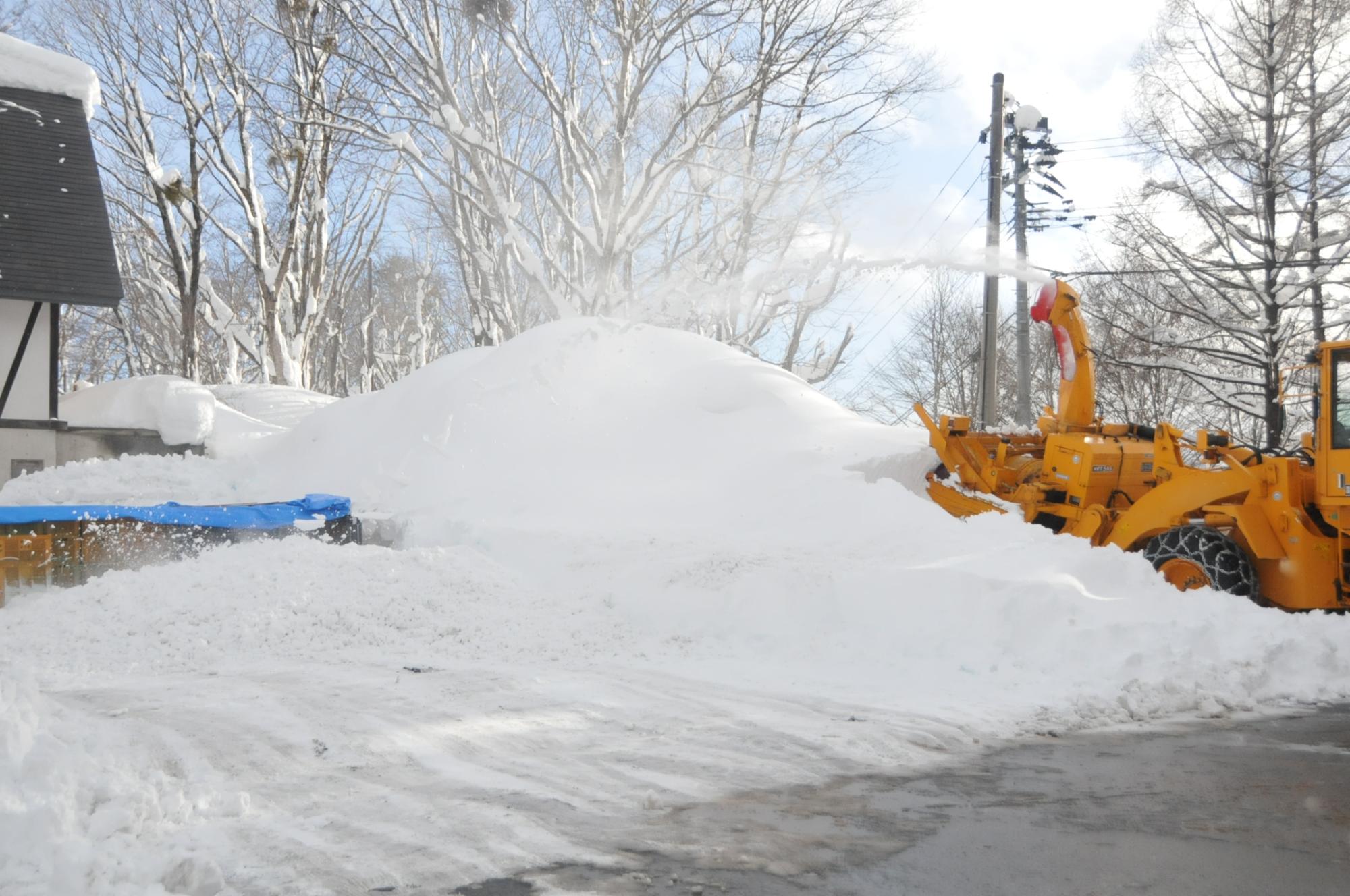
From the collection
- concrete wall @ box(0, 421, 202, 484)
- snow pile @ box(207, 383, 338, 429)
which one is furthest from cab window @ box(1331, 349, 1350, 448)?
snow pile @ box(207, 383, 338, 429)

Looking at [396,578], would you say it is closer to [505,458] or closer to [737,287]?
[505,458]

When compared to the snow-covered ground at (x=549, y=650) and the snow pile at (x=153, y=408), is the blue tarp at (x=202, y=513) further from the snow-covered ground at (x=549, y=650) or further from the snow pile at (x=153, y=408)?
the snow pile at (x=153, y=408)

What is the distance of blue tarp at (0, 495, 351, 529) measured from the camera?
8.46 metres

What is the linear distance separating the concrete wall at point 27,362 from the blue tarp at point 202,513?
7.02 m

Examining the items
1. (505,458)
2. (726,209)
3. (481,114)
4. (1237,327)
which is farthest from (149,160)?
(1237,327)

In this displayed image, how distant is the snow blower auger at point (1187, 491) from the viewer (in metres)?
8.42

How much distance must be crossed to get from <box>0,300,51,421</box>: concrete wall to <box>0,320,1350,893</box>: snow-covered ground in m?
3.44

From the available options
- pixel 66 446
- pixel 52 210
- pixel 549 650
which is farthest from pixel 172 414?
pixel 549 650

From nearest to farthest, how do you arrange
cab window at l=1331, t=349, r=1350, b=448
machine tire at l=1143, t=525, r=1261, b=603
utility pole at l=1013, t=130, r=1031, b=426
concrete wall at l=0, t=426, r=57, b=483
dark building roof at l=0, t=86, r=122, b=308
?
cab window at l=1331, t=349, r=1350, b=448 < machine tire at l=1143, t=525, r=1261, b=603 < dark building roof at l=0, t=86, r=122, b=308 < concrete wall at l=0, t=426, r=57, b=483 < utility pole at l=1013, t=130, r=1031, b=426

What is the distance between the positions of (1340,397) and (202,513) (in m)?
9.71

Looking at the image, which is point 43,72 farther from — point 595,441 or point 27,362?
point 595,441

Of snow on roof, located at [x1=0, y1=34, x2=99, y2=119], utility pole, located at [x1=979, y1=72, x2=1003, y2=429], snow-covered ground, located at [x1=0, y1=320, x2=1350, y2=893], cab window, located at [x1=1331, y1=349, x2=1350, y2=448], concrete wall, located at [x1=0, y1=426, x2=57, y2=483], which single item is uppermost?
snow on roof, located at [x1=0, y1=34, x2=99, y2=119]

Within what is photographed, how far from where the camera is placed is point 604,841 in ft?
12.4

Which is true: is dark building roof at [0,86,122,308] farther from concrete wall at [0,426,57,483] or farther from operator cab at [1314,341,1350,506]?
operator cab at [1314,341,1350,506]
